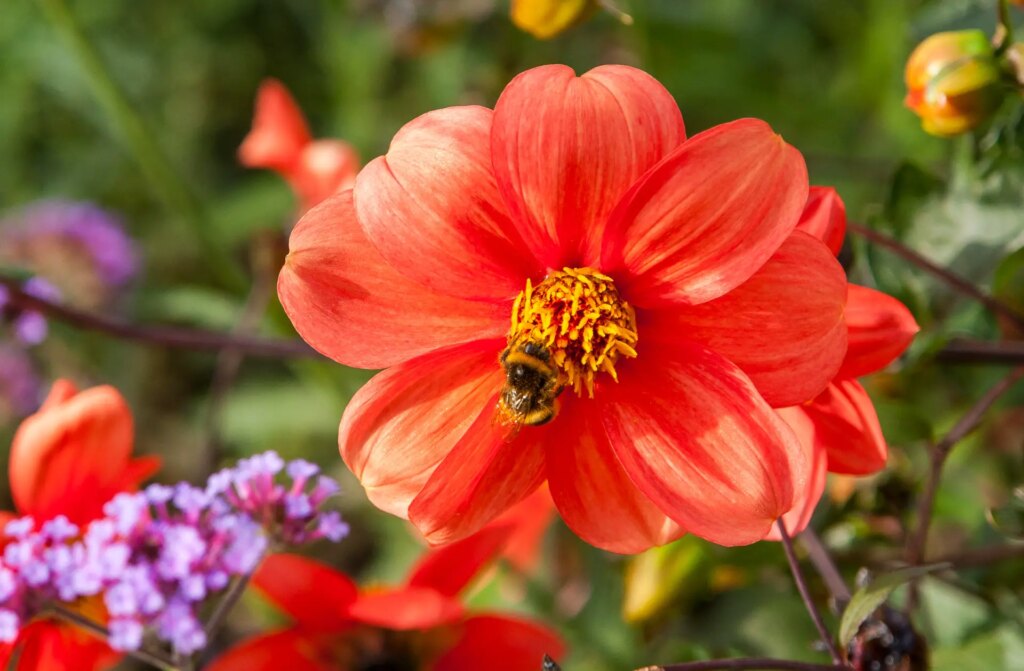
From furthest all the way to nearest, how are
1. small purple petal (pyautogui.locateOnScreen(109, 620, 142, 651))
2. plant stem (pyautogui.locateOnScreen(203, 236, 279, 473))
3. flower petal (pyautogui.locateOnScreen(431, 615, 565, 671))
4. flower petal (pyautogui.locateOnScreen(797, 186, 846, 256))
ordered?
plant stem (pyautogui.locateOnScreen(203, 236, 279, 473)) → flower petal (pyautogui.locateOnScreen(431, 615, 565, 671)) → flower petal (pyautogui.locateOnScreen(797, 186, 846, 256)) → small purple petal (pyautogui.locateOnScreen(109, 620, 142, 651))

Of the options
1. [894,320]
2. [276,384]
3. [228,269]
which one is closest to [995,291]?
[894,320]

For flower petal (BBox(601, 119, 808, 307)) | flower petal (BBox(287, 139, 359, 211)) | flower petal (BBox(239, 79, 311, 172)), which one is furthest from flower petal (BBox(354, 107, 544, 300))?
flower petal (BBox(239, 79, 311, 172))

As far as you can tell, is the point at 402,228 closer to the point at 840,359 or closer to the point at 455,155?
the point at 455,155

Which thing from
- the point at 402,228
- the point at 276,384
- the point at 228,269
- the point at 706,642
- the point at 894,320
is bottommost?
the point at 276,384

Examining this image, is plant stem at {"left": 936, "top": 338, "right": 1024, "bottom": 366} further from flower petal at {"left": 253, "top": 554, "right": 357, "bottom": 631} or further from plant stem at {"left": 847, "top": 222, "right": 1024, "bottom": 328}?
flower petal at {"left": 253, "top": 554, "right": 357, "bottom": 631}

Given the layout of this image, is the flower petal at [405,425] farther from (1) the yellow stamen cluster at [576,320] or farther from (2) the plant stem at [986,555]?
(2) the plant stem at [986,555]

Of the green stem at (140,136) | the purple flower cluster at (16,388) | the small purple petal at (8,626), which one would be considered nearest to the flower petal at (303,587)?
the small purple petal at (8,626)
